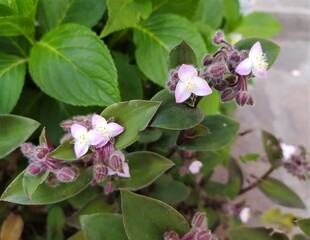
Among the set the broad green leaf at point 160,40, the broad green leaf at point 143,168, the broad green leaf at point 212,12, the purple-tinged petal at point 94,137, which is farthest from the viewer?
the broad green leaf at point 212,12

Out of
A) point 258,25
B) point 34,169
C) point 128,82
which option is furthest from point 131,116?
point 258,25

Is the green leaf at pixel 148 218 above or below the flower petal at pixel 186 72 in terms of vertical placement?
below

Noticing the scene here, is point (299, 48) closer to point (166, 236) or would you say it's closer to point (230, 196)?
point (230, 196)

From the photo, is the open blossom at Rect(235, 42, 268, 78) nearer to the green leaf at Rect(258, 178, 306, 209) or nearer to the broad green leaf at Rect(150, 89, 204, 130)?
the broad green leaf at Rect(150, 89, 204, 130)

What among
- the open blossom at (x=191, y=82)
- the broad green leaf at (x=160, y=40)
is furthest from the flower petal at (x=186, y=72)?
the broad green leaf at (x=160, y=40)

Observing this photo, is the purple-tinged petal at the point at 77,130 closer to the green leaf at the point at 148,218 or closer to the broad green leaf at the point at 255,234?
the green leaf at the point at 148,218

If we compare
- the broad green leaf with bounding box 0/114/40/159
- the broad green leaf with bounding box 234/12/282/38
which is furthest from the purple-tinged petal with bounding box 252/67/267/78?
the broad green leaf with bounding box 234/12/282/38
